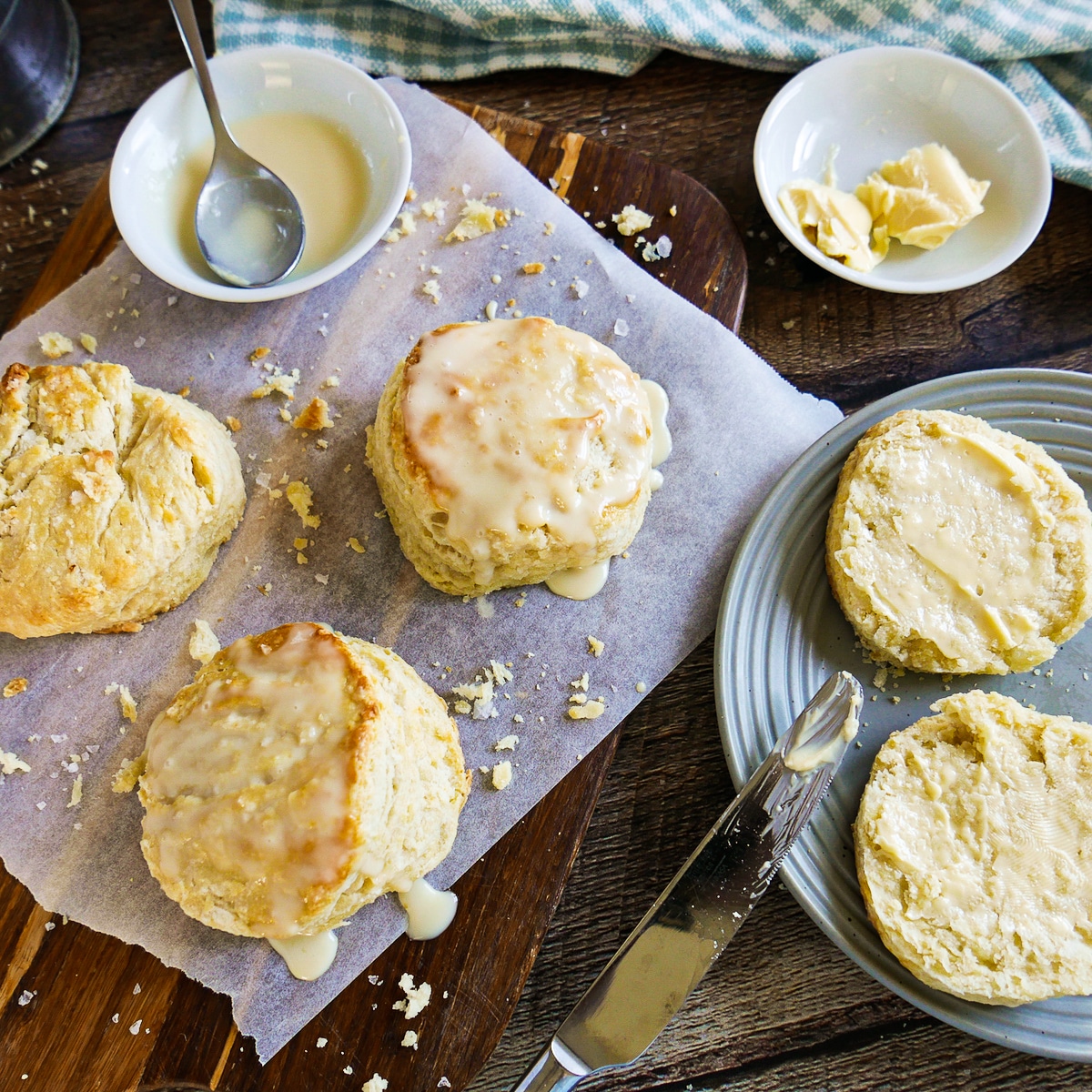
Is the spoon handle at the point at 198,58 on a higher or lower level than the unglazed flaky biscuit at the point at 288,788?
higher

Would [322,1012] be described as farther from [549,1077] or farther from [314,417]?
[314,417]

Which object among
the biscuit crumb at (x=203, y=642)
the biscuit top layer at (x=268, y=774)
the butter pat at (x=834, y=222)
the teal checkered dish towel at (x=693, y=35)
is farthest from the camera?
the teal checkered dish towel at (x=693, y=35)

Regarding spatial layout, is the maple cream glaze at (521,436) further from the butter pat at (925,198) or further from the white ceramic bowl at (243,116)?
the butter pat at (925,198)

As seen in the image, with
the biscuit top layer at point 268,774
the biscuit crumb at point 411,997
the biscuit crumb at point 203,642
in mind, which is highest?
the biscuit top layer at point 268,774

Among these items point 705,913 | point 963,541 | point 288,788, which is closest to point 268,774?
point 288,788

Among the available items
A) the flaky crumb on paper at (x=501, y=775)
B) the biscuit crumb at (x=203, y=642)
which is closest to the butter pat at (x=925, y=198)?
the flaky crumb on paper at (x=501, y=775)

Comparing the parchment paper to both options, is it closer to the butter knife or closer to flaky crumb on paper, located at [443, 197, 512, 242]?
flaky crumb on paper, located at [443, 197, 512, 242]

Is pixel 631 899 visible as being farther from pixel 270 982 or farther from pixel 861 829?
pixel 270 982

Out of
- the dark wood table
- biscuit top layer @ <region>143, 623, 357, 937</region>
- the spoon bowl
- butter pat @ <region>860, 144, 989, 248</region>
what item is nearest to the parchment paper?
the spoon bowl

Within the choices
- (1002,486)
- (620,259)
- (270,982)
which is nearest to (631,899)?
(270,982)
